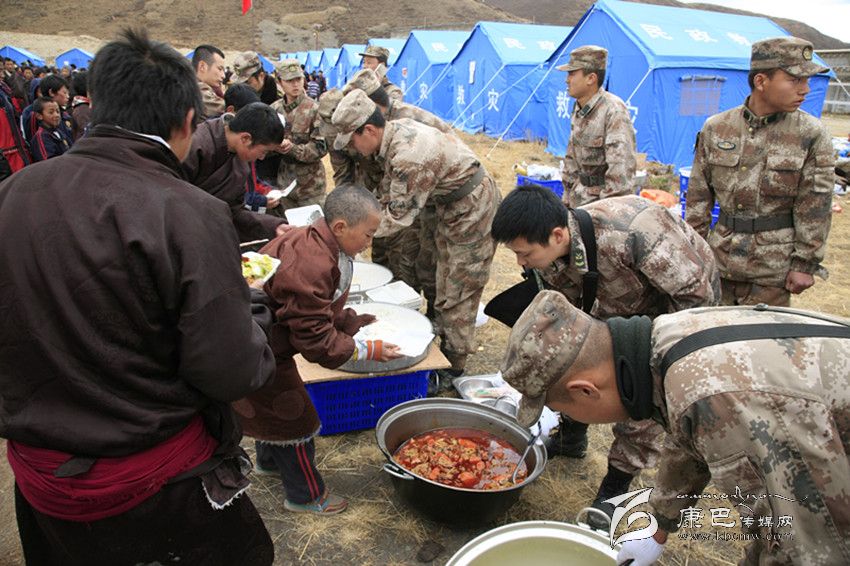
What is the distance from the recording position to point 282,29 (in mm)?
54188

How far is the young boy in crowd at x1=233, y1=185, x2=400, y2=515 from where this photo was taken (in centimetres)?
237

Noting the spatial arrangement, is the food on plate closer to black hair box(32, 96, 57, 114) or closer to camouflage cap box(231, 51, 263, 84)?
camouflage cap box(231, 51, 263, 84)

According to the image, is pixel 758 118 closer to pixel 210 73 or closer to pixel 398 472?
pixel 398 472

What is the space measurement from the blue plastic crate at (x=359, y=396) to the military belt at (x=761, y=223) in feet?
7.28

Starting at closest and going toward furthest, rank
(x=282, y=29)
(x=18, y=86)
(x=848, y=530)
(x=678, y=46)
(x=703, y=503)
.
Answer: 1. (x=848, y=530)
2. (x=703, y=503)
3. (x=678, y=46)
4. (x=18, y=86)
5. (x=282, y=29)

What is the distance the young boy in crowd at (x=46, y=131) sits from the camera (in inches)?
262

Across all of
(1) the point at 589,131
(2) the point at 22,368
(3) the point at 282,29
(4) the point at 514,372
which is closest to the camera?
(2) the point at 22,368

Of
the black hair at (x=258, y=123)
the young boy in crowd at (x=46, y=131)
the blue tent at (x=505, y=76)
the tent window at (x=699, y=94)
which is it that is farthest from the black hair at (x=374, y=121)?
the blue tent at (x=505, y=76)

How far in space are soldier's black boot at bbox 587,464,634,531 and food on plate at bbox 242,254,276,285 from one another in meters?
2.03

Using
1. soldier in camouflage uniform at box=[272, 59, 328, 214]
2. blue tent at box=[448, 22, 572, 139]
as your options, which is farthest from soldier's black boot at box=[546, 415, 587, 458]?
blue tent at box=[448, 22, 572, 139]

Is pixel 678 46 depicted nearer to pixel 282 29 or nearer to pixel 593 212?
pixel 593 212

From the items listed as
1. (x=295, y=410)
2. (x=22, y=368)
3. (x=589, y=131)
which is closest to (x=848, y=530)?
(x=22, y=368)

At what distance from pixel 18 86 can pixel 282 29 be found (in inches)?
1887

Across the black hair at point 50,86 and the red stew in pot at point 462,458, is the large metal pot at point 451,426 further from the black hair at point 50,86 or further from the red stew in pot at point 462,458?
the black hair at point 50,86
